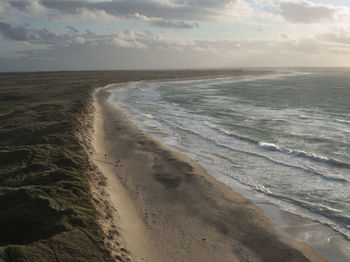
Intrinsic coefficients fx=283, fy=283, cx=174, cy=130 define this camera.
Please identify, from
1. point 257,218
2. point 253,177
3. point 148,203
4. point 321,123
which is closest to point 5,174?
point 148,203

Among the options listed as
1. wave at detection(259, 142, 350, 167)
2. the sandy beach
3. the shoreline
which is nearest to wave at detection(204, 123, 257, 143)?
wave at detection(259, 142, 350, 167)

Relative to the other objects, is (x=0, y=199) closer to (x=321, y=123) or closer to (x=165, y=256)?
(x=165, y=256)

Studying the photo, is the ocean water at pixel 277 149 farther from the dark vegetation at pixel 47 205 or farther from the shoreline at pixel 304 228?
the dark vegetation at pixel 47 205

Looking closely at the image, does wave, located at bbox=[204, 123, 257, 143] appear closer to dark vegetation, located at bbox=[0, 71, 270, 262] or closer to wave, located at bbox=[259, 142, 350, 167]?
wave, located at bbox=[259, 142, 350, 167]

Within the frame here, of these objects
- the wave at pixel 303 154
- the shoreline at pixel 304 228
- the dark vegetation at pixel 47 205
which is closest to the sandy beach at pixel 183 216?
the shoreline at pixel 304 228

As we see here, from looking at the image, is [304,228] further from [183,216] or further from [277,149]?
[277,149]

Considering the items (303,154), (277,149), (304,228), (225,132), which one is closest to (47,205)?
(304,228)

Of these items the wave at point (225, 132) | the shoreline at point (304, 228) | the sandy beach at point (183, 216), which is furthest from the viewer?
the wave at point (225, 132)

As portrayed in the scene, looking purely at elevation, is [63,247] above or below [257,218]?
above
